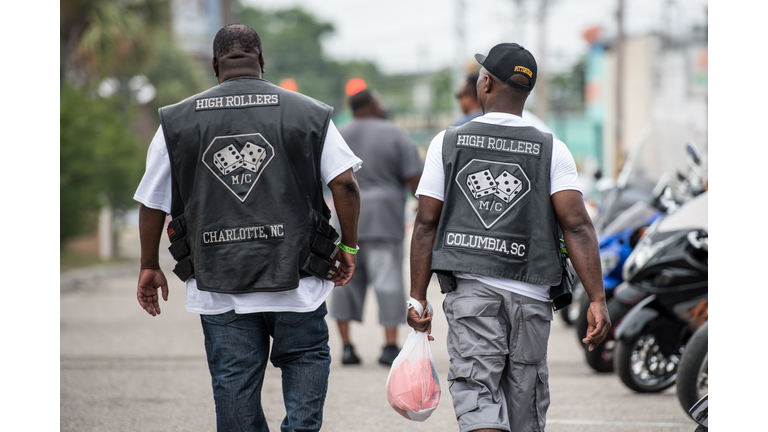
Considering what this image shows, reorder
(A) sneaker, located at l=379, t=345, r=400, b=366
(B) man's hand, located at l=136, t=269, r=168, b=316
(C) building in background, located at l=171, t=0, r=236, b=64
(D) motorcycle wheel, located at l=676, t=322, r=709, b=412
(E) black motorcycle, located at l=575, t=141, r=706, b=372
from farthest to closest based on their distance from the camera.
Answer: (C) building in background, located at l=171, t=0, r=236, b=64 → (A) sneaker, located at l=379, t=345, r=400, b=366 → (E) black motorcycle, located at l=575, t=141, r=706, b=372 → (D) motorcycle wheel, located at l=676, t=322, r=709, b=412 → (B) man's hand, located at l=136, t=269, r=168, b=316

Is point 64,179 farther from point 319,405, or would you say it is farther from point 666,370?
point 319,405

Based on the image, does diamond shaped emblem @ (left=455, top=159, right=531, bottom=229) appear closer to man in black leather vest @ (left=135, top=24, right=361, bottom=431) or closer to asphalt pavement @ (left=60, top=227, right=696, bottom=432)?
man in black leather vest @ (left=135, top=24, right=361, bottom=431)

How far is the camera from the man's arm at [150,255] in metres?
3.45

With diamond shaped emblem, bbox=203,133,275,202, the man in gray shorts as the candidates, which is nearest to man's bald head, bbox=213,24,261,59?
diamond shaped emblem, bbox=203,133,275,202

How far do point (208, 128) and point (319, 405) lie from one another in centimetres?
111

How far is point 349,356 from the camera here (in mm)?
6727

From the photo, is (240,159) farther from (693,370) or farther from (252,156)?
(693,370)

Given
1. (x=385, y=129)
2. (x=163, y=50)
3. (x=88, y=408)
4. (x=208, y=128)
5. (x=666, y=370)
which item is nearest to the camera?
A: (x=208, y=128)

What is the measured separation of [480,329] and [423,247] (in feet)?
1.23

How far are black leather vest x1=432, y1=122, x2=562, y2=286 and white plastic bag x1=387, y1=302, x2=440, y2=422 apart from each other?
326 millimetres

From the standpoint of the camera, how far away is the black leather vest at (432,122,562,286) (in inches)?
132

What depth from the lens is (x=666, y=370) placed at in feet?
18.9

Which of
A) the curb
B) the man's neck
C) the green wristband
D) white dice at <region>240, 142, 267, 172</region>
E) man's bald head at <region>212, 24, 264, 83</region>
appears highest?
man's bald head at <region>212, 24, 264, 83</region>
